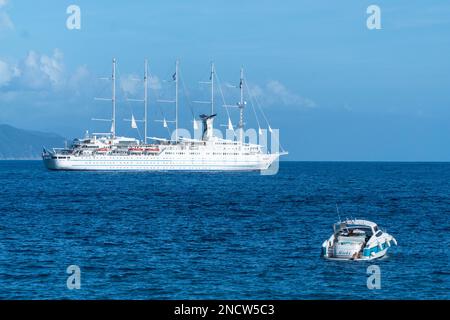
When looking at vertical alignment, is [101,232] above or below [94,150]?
below

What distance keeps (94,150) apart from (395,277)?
12327 cm

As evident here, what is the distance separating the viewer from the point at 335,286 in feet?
96.4

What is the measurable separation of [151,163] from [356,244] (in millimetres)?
119678

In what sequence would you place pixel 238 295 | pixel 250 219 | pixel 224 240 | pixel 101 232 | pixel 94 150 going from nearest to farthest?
1. pixel 238 295
2. pixel 224 240
3. pixel 101 232
4. pixel 250 219
5. pixel 94 150

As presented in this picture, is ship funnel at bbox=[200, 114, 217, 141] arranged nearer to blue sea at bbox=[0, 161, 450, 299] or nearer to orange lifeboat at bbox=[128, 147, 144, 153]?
orange lifeboat at bbox=[128, 147, 144, 153]

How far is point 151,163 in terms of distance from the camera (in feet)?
502

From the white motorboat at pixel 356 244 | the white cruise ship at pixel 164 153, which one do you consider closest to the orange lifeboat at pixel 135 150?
the white cruise ship at pixel 164 153

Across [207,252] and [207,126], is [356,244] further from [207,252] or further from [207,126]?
[207,126]

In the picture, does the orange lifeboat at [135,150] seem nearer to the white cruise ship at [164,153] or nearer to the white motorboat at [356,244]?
the white cruise ship at [164,153]

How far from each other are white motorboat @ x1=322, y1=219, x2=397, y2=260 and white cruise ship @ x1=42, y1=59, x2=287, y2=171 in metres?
116

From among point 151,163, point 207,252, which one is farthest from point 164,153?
point 207,252

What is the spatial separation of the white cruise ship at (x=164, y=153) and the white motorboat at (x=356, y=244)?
115851 millimetres
